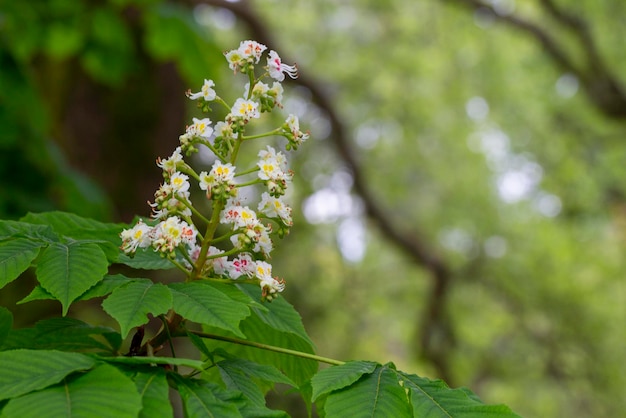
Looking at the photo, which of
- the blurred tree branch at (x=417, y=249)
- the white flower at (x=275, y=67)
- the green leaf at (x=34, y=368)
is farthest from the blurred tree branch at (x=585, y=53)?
the green leaf at (x=34, y=368)

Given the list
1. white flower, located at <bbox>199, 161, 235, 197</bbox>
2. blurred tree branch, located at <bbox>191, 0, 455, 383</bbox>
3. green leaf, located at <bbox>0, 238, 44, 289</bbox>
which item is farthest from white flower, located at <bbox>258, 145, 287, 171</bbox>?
blurred tree branch, located at <bbox>191, 0, 455, 383</bbox>

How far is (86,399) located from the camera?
974mm

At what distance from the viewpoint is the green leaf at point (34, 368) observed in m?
0.98

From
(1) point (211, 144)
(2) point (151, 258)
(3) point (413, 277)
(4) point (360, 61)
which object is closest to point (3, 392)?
(2) point (151, 258)

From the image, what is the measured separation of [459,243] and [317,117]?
3208 mm

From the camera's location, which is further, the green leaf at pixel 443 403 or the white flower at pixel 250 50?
the white flower at pixel 250 50

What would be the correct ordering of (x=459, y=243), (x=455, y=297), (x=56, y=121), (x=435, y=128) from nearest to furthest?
(x=56, y=121), (x=455, y=297), (x=459, y=243), (x=435, y=128)

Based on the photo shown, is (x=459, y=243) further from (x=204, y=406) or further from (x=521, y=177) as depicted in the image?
(x=204, y=406)

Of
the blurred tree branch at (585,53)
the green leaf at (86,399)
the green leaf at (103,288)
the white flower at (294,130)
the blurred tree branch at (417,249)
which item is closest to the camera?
the green leaf at (86,399)

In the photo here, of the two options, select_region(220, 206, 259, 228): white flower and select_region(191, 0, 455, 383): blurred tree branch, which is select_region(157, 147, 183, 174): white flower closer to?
select_region(220, 206, 259, 228): white flower

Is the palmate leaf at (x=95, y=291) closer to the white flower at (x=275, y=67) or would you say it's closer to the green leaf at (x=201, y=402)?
the green leaf at (x=201, y=402)

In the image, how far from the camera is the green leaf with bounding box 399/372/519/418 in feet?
3.65

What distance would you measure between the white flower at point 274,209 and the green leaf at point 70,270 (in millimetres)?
315

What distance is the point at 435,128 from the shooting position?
11.4m
